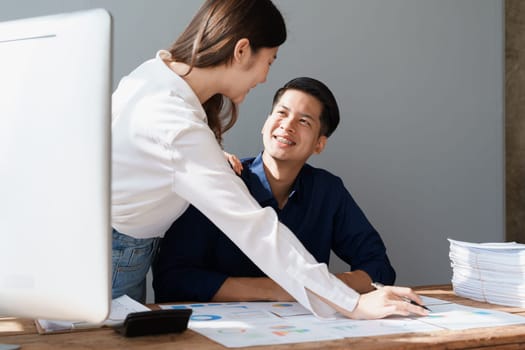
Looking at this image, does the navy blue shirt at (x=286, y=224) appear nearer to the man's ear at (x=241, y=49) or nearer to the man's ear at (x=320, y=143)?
the man's ear at (x=320, y=143)

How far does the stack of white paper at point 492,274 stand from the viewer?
1.69m

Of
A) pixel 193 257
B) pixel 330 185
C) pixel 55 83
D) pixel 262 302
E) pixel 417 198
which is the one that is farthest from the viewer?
pixel 417 198

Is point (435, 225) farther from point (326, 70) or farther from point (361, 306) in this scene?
point (361, 306)

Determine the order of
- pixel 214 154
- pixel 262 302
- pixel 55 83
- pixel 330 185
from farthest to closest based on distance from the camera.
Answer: pixel 330 185, pixel 262 302, pixel 214 154, pixel 55 83

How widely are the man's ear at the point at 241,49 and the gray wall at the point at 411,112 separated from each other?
0.83m

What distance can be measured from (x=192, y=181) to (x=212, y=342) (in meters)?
0.35

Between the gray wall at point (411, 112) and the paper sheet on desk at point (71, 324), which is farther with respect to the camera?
the gray wall at point (411, 112)

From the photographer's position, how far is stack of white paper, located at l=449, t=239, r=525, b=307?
5.56 feet

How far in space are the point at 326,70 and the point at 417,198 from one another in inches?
26.6

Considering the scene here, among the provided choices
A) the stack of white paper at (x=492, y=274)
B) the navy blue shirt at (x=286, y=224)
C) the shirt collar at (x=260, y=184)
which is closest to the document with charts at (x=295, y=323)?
→ the stack of white paper at (x=492, y=274)

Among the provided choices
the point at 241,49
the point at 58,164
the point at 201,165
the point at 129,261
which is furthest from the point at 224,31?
the point at 58,164

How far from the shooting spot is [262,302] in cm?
170

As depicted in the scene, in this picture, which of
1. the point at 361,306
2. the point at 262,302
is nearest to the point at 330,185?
the point at 262,302

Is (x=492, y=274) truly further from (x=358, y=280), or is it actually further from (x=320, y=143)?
(x=320, y=143)
